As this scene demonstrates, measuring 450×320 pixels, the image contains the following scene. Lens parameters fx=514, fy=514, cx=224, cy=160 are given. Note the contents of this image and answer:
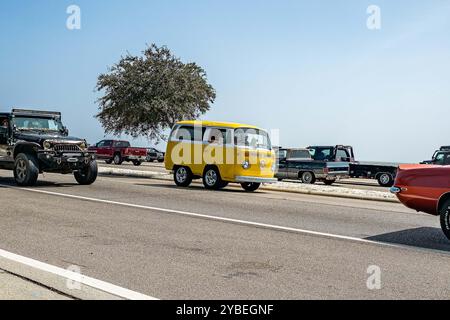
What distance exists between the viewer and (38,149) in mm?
15141

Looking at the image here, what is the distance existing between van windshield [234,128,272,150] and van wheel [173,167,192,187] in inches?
88.4

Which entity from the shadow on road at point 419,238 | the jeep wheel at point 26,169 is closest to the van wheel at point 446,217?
the shadow on road at point 419,238

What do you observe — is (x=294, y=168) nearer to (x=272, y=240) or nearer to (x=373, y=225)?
(x=373, y=225)

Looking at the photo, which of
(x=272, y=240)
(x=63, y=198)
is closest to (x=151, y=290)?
(x=272, y=240)

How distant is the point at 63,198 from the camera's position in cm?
1270

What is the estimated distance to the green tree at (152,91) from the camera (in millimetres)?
26484

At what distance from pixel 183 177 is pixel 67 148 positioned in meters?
4.18

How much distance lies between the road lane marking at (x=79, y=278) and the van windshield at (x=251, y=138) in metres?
10.8

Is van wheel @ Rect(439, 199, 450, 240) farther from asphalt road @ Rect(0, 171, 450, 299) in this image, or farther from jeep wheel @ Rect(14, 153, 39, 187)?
jeep wheel @ Rect(14, 153, 39, 187)

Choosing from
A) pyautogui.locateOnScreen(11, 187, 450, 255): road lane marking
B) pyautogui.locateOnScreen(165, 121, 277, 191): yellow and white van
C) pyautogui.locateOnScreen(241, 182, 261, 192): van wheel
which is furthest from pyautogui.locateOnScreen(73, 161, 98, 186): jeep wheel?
pyautogui.locateOnScreen(241, 182, 261, 192): van wheel

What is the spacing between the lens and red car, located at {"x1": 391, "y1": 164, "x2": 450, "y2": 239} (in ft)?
26.1

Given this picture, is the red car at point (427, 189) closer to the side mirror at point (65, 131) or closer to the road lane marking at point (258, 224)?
the road lane marking at point (258, 224)

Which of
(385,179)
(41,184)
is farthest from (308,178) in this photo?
(41,184)

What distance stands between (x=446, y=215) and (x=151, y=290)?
200 inches
